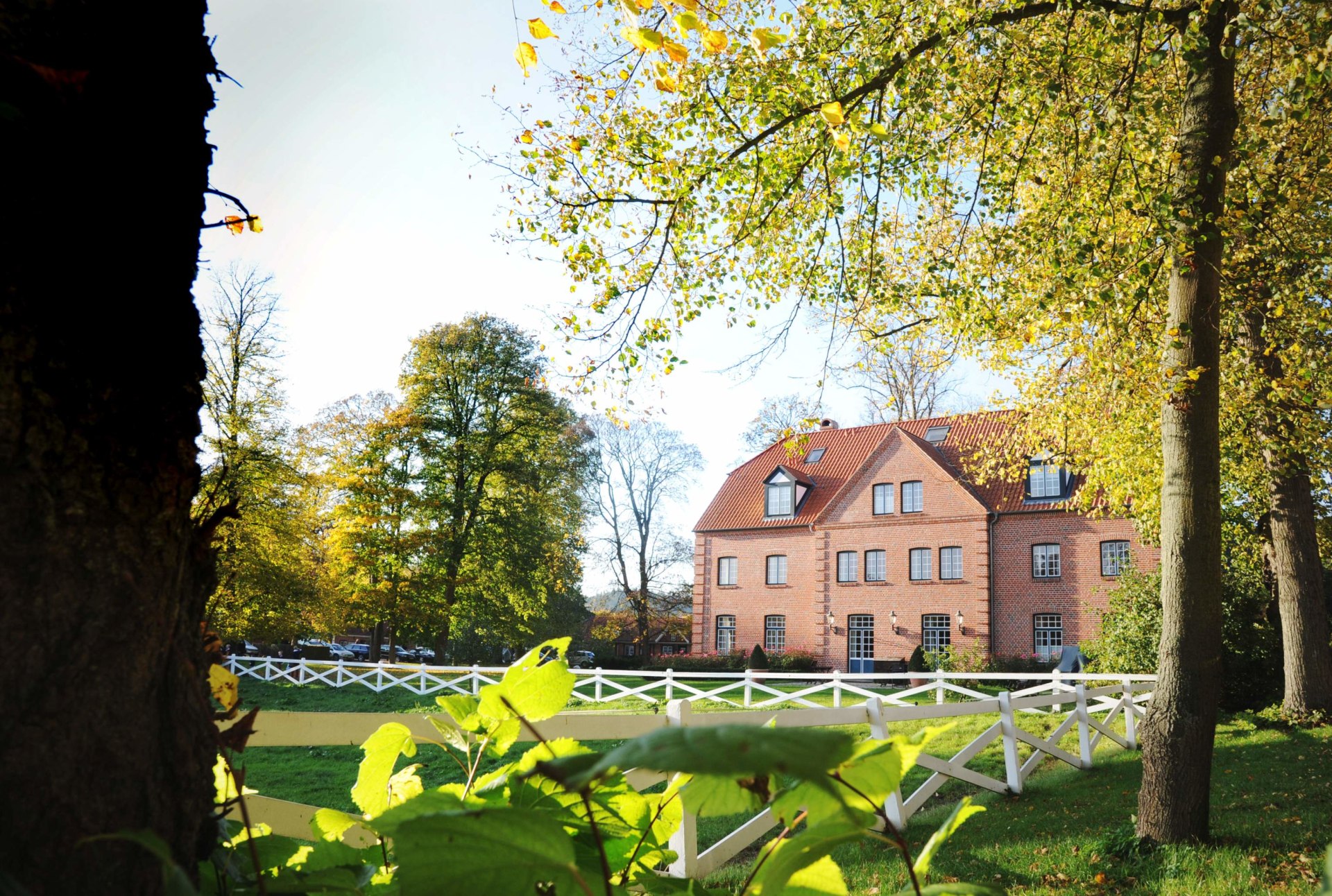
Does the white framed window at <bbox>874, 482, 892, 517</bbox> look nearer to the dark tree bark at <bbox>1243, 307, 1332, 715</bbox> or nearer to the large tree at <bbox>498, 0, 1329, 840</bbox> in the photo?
the dark tree bark at <bbox>1243, 307, 1332, 715</bbox>

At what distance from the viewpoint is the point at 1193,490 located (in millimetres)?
7141

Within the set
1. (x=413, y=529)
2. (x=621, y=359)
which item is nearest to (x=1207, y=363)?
(x=621, y=359)

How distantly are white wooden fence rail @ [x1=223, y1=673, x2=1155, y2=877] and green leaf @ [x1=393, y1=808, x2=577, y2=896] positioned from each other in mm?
124

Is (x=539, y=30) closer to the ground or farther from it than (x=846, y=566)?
farther from it

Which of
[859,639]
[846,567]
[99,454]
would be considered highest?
[99,454]

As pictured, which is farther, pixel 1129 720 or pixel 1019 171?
pixel 1129 720

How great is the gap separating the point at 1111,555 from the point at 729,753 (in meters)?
33.1

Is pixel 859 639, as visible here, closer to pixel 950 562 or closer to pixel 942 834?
pixel 950 562

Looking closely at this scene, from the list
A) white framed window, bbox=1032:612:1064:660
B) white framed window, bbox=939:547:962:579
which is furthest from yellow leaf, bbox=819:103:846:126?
white framed window, bbox=939:547:962:579

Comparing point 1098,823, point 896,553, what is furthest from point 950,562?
point 1098,823

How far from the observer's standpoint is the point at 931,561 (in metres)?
32.6

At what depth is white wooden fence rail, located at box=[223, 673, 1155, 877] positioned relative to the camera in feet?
11.0

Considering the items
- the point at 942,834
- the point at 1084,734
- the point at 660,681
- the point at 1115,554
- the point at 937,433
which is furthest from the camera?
the point at 937,433

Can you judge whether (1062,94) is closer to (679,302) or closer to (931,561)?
(679,302)
